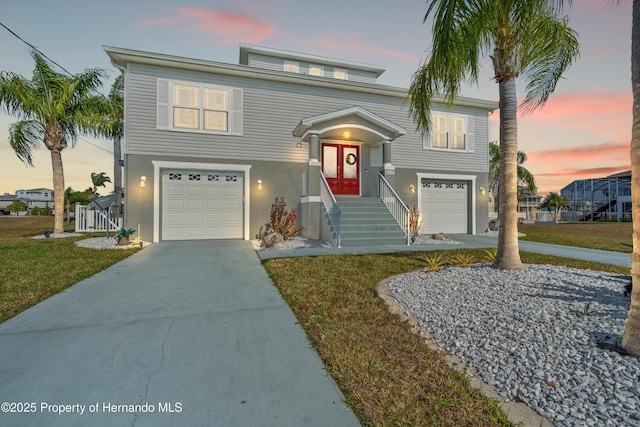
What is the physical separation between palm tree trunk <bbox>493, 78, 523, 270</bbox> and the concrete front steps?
4284mm

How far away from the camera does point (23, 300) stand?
12.8ft

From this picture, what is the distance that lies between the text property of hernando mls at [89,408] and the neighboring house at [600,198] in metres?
46.9

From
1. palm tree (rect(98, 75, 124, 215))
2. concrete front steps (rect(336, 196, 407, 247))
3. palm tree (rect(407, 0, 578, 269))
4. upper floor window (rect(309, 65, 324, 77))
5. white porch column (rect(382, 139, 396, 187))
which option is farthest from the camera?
palm tree (rect(98, 75, 124, 215))

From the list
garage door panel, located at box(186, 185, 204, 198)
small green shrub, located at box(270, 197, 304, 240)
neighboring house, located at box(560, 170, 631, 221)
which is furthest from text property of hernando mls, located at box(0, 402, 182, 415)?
neighboring house, located at box(560, 170, 631, 221)

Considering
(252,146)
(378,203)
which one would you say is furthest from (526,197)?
(252,146)

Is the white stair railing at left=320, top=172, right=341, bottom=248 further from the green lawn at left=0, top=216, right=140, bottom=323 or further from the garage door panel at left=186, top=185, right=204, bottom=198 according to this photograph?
the green lawn at left=0, top=216, right=140, bottom=323

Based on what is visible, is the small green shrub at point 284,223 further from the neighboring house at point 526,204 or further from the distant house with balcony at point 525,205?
the neighboring house at point 526,204

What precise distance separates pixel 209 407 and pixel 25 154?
609 inches

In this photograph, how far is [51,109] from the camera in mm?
10867

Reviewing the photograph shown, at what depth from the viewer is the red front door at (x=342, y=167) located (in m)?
11.7

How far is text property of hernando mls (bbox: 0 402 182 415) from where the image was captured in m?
1.88

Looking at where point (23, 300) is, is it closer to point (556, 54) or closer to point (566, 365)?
point (566, 365)

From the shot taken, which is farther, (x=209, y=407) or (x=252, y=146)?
(x=252, y=146)

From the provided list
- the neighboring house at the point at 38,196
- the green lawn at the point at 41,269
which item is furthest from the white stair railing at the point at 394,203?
the neighboring house at the point at 38,196
